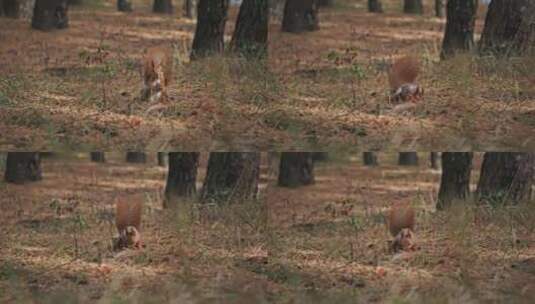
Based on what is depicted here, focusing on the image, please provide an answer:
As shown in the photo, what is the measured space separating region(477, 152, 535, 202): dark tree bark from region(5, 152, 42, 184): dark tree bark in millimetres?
2697

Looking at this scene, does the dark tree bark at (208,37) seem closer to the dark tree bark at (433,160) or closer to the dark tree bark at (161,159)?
the dark tree bark at (161,159)

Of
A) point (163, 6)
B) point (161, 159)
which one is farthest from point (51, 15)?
point (161, 159)

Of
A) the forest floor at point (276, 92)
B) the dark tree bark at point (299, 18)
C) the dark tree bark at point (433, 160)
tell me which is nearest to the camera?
the forest floor at point (276, 92)

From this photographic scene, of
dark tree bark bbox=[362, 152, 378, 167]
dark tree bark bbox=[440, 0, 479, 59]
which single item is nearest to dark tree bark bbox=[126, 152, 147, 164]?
dark tree bark bbox=[362, 152, 378, 167]

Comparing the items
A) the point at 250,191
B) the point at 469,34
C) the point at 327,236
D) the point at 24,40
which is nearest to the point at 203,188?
the point at 250,191

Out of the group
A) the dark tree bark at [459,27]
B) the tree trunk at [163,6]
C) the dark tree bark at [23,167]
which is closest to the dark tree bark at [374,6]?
the dark tree bark at [459,27]

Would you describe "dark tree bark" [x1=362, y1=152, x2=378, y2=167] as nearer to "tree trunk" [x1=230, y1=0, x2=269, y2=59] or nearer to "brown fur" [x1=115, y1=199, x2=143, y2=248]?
"tree trunk" [x1=230, y1=0, x2=269, y2=59]

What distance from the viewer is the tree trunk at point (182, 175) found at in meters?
6.98

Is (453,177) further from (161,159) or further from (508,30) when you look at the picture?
(161,159)

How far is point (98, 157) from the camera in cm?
703

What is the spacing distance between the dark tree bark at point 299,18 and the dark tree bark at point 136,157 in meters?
1.14

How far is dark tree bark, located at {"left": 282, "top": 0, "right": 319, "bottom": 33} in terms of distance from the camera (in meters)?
7.01

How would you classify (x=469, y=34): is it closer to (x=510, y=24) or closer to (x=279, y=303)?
(x=510, y=24)

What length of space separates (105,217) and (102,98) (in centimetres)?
72
